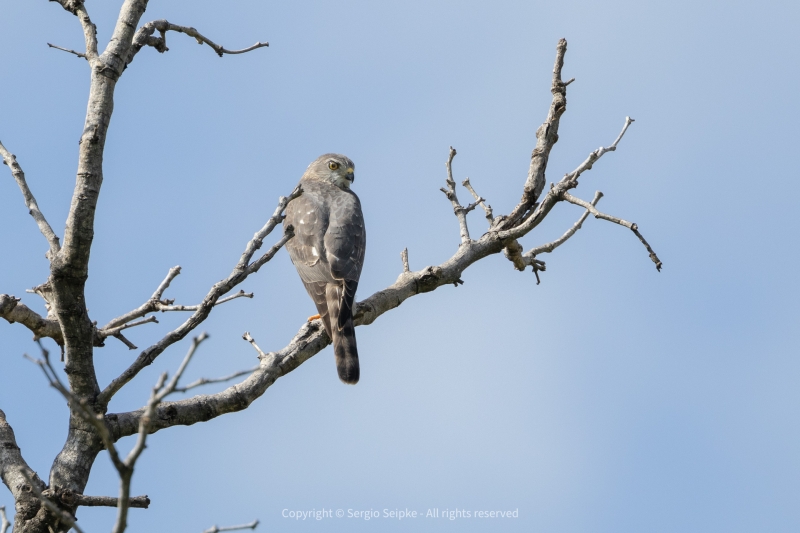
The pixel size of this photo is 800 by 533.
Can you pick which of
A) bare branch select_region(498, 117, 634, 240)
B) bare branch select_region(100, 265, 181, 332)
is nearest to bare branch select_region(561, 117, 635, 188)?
bare branch select_region(498, 117, 634, 240)

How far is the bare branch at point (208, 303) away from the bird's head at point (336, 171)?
15.8 ft

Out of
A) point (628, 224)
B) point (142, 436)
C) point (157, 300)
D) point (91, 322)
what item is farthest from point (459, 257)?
point (142, 436)

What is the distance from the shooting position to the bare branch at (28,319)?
445 centimetres

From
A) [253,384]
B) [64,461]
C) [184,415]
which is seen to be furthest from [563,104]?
[64,461]

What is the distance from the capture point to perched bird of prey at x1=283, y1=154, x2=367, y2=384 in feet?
18.2

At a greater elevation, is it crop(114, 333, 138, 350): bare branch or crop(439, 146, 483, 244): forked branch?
crop(439, 146, 483, 244): forked branch

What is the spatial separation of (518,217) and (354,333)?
1521mm

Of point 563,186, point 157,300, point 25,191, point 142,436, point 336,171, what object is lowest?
point 142,436

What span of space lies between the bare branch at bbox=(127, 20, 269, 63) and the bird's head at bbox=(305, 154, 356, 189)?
364 cm

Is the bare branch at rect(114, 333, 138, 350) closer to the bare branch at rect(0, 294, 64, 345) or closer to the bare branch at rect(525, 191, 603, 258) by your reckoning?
the bare branch at rect(0, 294, 64, 345)

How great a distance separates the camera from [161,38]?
4.54 metres

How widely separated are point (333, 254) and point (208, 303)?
288cm

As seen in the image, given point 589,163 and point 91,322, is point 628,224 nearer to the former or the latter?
point 589,163

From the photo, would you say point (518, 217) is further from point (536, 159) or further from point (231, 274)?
point (231, 274)
